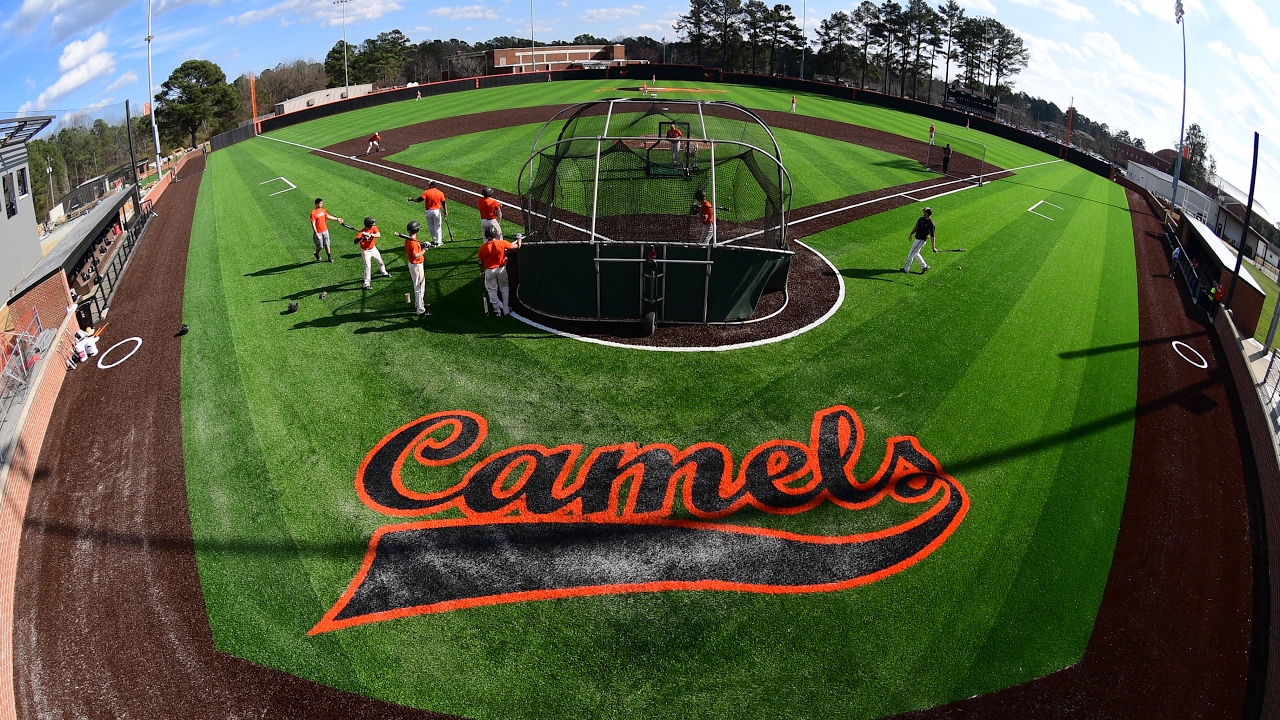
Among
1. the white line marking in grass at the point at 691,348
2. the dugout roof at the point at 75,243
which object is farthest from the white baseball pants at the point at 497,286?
the dugout roof at the point at 75,243

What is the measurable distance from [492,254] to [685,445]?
6.25 meters

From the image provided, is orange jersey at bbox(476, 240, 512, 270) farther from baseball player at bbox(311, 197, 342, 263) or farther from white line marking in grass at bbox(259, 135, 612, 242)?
baseball player at bbox(311, 197, 342, 263)

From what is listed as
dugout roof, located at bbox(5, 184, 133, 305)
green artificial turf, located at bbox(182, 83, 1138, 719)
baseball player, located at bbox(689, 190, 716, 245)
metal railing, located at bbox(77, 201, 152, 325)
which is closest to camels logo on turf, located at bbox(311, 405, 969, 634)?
green artificial turf, located at bbox(182, 83, 1138, 719)

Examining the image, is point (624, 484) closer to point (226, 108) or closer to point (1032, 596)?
point (1032, 596)

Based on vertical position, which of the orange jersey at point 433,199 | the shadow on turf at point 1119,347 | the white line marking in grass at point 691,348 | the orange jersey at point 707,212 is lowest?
the shadow on turf at point 1119,347

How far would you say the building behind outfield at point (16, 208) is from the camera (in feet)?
59.0

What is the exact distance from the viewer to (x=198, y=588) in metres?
8.44

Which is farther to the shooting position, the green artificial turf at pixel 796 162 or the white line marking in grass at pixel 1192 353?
the green artificial turf at pixel 796 162

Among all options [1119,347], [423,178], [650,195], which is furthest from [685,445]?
[423,178]

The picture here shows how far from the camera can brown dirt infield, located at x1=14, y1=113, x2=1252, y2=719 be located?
719 centimetres

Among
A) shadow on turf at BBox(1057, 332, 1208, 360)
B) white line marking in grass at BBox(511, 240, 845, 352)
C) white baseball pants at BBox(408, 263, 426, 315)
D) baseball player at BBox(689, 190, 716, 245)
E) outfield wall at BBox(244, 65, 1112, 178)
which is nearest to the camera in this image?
white line marking in grass at BBox(511, 240, 845, 352)

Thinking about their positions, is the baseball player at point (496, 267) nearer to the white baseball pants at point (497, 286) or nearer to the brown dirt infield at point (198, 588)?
the white baseball pants at point (497, 286)

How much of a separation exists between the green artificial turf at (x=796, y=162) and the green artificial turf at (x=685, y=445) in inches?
252

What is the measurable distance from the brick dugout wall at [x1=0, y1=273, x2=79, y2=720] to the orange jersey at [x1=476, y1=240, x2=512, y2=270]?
8.23 meters
